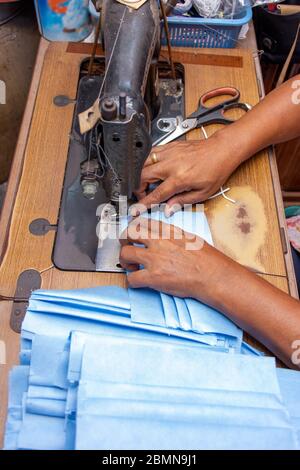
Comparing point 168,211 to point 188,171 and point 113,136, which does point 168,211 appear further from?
point 113,136

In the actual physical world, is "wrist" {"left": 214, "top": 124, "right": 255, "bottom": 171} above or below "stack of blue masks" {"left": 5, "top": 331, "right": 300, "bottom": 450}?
above

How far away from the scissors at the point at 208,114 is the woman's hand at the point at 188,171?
0.29 ft

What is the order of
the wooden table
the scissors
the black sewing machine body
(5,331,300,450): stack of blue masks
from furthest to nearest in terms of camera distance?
the scissors < the wooden table < the black sewing machine body < (5,331,300,450): stack of blue masks

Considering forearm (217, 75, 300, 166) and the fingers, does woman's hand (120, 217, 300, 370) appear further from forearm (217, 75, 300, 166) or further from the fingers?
forearm (217, 75, 300, 166)

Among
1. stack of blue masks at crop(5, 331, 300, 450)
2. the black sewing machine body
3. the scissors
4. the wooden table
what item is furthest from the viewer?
the scissors

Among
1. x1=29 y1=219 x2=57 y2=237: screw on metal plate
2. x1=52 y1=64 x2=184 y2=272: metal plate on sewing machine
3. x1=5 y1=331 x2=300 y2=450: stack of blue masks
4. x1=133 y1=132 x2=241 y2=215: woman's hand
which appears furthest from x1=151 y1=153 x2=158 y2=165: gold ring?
x1=5 y1=331 x2=300 y2=450: stack of blue masks

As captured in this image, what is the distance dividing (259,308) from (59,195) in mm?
482

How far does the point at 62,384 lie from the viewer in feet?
2.03

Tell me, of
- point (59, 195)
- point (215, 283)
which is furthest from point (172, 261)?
point (59, 195)

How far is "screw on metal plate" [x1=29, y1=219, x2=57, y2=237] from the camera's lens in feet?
2.79

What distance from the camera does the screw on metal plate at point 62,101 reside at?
3.37 feet
